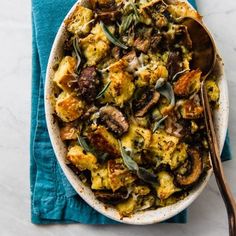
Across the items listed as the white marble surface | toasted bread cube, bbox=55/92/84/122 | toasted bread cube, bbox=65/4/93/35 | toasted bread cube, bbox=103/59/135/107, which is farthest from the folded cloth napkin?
toasted bread cube, bbox=103/59/135/107

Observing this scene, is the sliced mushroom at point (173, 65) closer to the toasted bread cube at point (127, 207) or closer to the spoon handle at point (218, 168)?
the spoon handle at point (218, 168)

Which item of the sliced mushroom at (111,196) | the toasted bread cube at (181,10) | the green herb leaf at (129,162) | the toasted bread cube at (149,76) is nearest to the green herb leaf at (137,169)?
the green herb leaf at (129,162)

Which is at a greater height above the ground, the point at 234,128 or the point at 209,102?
the point at 209,102

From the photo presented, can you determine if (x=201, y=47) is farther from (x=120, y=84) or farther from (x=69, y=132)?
(x=69, y=132)

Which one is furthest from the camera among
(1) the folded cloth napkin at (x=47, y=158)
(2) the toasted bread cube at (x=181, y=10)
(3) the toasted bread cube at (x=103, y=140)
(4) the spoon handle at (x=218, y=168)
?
(1) the folded cloth napkin at (x=47, y=158)

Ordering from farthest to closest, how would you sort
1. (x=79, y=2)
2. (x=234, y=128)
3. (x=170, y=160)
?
(x=234, y=128) < (x=79, y=2) < (x=170, y=160)

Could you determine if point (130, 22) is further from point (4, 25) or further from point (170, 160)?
point (4, 25)

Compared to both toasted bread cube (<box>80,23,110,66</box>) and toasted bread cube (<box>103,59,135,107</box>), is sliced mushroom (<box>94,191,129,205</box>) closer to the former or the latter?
toasted bread cube (<box>103,59,135,107</box>)

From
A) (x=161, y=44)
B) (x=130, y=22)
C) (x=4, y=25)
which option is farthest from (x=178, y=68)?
(x=4, y=25)
